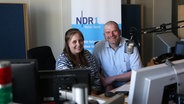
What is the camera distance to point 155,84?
1358mm

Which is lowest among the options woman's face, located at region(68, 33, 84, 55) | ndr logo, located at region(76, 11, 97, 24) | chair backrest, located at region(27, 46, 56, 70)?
chair backrest, located at region(27, 46, 56, 70)

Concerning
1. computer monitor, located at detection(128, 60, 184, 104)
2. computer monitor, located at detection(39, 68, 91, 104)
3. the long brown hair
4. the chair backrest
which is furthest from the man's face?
computer monitor, located at detection(128, 60, 184, 104)

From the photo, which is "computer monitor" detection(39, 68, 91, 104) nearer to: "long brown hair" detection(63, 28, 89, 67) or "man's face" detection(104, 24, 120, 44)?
"long brown hair" detection(63, 28, 89, 67)

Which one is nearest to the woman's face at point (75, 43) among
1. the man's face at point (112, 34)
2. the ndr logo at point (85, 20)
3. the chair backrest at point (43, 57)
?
the man's face at point (112, 34)

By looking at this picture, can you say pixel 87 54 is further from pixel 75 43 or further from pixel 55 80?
pixel 55 80

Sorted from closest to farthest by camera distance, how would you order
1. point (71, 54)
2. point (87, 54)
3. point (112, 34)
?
point (71, 54) → point (87, 54) → point (112, 34)

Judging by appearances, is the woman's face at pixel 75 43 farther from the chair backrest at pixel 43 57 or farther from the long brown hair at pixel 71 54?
the chair backrest at pixel 43 57

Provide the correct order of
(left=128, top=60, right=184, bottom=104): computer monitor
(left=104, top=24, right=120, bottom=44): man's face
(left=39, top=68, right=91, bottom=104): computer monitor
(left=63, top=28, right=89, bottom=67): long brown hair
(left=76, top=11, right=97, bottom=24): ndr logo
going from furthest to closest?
(left=76, top=11, right=97, bottom=24): ndr logo
(left=104, top=24, right=120, bottom=44): man's face
(left=63, top=28, right=89, bottom=67): long brown hair
(left=39, top=68, right=91, bottom=104): computer monitor
(left=128, top=60, right=184, bottom=104): computer monitor

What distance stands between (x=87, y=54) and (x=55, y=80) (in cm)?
101

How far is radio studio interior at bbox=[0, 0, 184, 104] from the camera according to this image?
1354 millimetres

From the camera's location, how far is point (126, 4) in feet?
16.3

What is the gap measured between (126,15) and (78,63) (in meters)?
2.70

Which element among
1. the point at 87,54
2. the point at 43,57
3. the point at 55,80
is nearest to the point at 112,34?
the point at 87,54

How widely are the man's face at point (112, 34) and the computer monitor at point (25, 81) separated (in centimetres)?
161
